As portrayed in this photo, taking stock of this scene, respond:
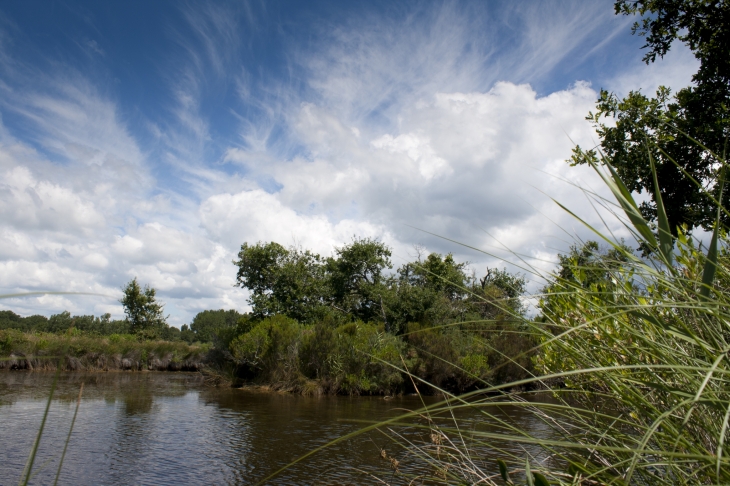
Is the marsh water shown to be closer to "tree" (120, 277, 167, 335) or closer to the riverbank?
the riverbank

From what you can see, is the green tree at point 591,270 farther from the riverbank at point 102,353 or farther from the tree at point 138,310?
the tree at point 138,310

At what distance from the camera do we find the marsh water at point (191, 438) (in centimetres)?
736

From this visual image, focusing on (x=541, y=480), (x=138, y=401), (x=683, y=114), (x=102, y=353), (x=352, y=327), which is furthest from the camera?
(x=102, y=353)

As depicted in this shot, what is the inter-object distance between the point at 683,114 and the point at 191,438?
10955 millimetres

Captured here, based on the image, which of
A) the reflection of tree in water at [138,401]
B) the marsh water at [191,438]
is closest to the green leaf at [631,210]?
the marsh water at [191,438]

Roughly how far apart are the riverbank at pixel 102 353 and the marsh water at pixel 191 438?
8582mm

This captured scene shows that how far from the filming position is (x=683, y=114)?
27.2ft

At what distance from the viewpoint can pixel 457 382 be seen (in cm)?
2005

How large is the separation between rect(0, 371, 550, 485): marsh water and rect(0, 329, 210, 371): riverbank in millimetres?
8582

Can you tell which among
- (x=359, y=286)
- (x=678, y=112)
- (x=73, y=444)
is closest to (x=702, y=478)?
(x=678, y=112)

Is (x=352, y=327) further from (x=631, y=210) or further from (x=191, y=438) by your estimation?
(x=631, y=210)

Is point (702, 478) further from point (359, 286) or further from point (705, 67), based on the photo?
point (359, 286)

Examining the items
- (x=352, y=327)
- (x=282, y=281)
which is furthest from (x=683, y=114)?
(x=282, y=281)

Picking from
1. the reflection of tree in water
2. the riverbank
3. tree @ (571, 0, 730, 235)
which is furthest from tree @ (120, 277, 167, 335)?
tree @ (571, 0, 730, 235)
